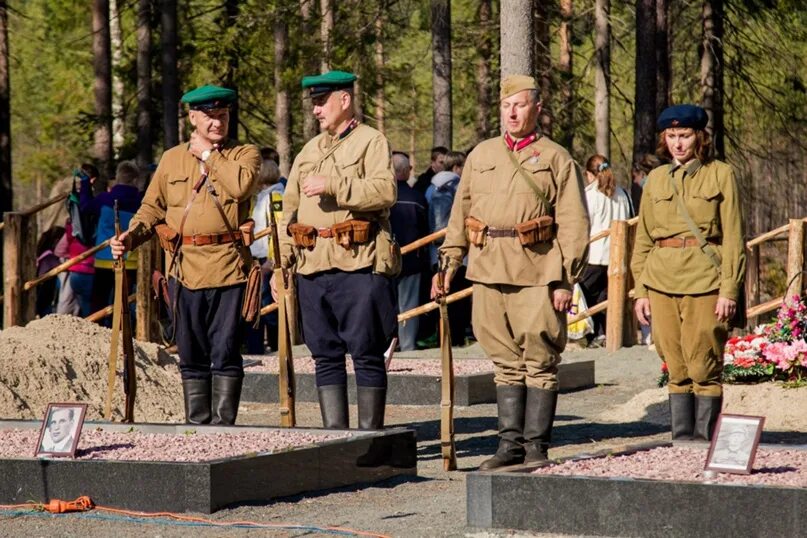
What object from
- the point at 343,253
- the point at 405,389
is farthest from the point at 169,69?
the point at 343,253

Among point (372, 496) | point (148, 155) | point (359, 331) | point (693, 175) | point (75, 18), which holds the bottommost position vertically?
point (372, 496)

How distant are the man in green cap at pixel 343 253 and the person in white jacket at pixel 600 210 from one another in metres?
7.79

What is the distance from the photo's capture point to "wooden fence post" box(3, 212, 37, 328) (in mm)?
16578

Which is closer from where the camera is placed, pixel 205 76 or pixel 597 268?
pixel 597 268

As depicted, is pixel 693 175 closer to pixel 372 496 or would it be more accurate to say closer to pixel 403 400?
pixel 372 496

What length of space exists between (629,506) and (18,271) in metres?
11.3

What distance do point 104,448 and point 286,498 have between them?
1.04 meters

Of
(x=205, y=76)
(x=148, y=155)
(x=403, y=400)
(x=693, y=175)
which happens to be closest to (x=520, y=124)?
(x=693, y=175)

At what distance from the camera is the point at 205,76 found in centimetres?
3419

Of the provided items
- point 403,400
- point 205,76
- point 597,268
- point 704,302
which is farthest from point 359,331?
point 205,76

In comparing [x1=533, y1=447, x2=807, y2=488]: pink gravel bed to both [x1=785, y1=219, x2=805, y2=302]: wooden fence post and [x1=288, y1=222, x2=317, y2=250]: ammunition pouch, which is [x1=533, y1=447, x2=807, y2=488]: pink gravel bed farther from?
[x1=785, y1=219, x2=805, y2=302]: wooden fence post

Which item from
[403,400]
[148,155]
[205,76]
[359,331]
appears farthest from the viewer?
[205,76]

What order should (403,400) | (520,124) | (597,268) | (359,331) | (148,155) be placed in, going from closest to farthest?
(520,124) < (359,331) < (403,400) < (597,268) < (148,155)

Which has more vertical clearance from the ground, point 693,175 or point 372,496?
point 693,175
